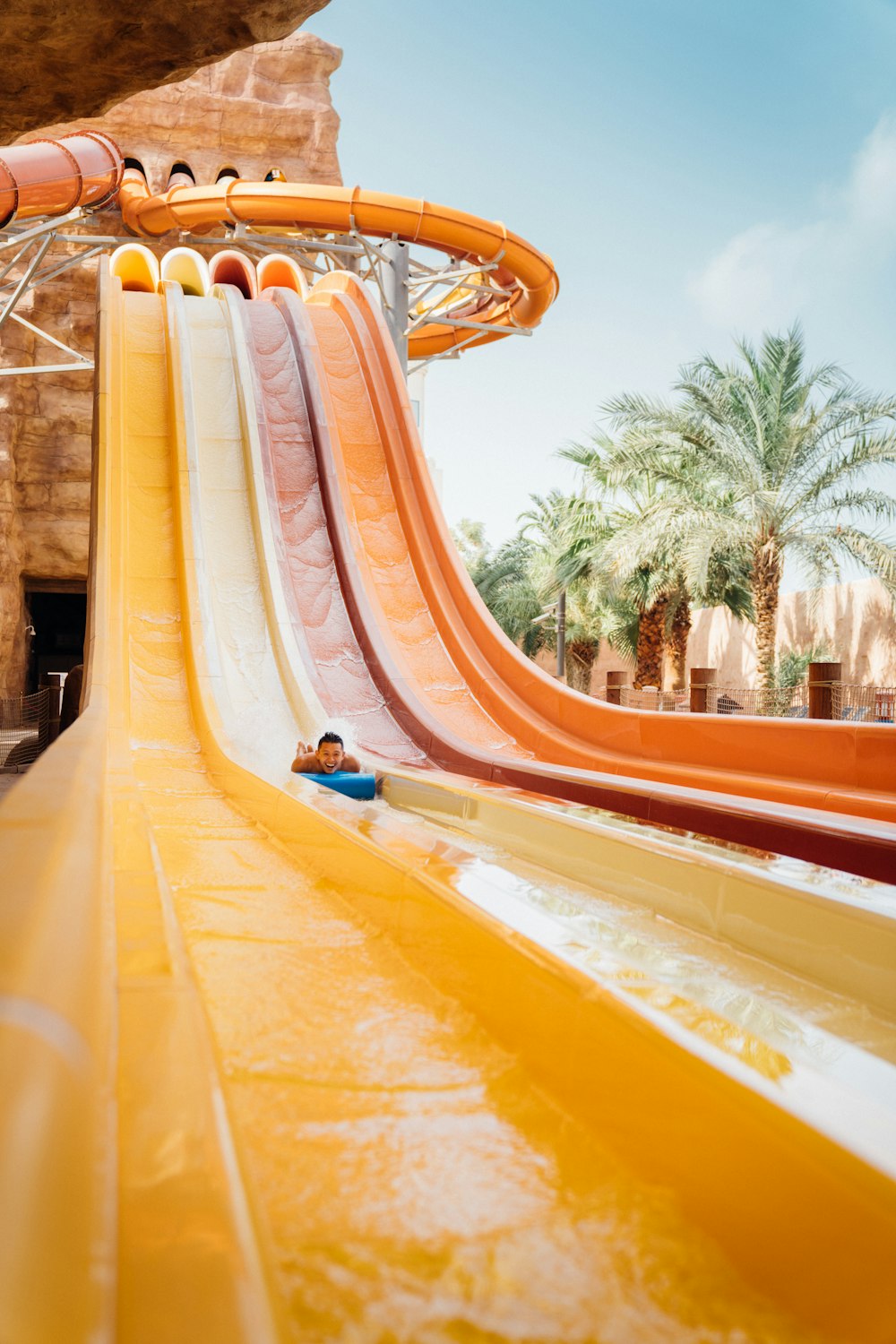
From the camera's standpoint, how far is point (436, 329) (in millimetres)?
13711

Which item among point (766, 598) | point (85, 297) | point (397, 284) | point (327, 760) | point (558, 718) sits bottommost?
point (327, 760)

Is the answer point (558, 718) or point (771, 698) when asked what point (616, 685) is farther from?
point (558, 718)

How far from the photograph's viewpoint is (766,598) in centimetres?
1081

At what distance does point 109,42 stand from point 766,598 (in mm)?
9223

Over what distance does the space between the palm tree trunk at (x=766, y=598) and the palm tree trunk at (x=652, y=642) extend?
3828 millimetres

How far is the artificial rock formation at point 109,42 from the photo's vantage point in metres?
2.72

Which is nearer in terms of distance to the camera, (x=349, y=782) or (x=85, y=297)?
(x=349, y=782)

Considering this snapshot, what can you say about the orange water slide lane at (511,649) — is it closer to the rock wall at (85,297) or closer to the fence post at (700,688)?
the fence post at (700,688)

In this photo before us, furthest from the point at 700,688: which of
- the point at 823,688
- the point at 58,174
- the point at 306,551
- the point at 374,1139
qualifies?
the point at 58,174

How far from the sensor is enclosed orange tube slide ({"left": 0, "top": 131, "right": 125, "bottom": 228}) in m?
8.19

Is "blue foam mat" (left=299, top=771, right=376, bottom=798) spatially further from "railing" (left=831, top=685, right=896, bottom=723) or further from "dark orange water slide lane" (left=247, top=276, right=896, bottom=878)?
"railing" (left=831, top=685, right=896, bottom=723)

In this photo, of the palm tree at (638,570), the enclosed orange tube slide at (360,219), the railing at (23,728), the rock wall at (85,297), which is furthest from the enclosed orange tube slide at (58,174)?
the palm tree at (638,570)

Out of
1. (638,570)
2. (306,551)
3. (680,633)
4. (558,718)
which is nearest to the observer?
(558,718)

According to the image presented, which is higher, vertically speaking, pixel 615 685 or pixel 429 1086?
pixel 615 685
